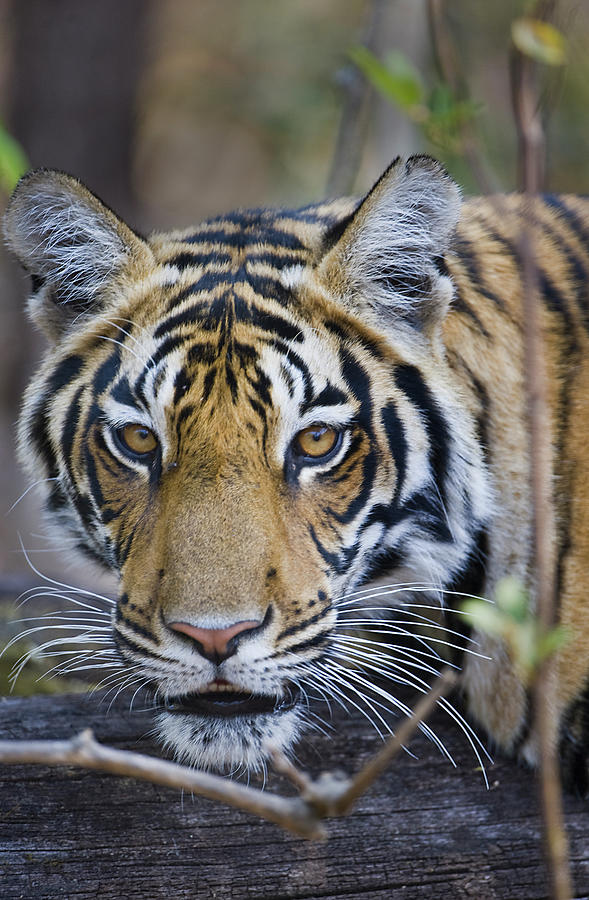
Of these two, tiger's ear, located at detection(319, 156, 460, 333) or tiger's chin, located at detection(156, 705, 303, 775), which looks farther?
tiger's ear, located at detection(319, 156, 460, 333)

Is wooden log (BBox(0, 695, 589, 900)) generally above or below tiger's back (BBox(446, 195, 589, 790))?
below

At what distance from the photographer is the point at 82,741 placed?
4.30ft

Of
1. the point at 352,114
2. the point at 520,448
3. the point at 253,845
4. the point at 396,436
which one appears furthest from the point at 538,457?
the point at 352,114

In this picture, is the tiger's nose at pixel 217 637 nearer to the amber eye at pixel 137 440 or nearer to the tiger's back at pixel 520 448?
the amber eye at pixel 137 440

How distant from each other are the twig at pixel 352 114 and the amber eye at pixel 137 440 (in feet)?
10.7

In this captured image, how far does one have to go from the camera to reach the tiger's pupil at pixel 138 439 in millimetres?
2458

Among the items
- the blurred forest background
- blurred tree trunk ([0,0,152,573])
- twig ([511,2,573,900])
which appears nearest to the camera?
twig ([511,2,573,900])

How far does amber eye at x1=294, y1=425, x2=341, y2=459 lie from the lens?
241cm

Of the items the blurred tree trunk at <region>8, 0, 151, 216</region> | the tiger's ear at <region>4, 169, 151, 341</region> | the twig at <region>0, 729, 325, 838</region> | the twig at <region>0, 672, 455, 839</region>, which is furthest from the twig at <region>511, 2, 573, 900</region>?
the blurred tree trunk at <region>8, 0, 151, 216</region>

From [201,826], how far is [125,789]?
20 centimetres

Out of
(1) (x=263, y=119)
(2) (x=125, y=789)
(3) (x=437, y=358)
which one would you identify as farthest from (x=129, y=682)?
(1) (x=263, y=119)

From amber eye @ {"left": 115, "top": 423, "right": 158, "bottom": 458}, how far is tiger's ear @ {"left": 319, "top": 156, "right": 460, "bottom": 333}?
23.5 inches

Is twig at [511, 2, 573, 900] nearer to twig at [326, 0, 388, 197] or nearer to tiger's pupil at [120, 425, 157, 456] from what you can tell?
tiger's pupil at [120, 425, 157, 456]

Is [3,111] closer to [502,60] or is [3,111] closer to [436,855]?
→ [502,60]
